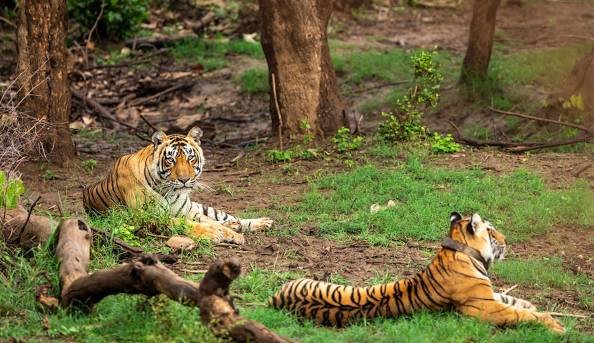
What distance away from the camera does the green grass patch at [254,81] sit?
15.0 meters

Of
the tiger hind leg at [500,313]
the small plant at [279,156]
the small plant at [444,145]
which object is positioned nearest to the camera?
the tiger hind leg at [500,313]

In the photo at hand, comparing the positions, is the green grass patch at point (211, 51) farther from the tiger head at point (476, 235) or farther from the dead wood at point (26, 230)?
the tiger head at point (476, 235)

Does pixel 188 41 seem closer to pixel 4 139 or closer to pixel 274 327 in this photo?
pixel 4 139

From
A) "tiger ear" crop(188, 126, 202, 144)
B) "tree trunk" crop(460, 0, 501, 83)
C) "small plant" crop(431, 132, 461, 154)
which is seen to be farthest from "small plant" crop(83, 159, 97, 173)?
"tree trunk" crop(460, 0, 501, 83)

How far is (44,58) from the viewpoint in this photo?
1048cm

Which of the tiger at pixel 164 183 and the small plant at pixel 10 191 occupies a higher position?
the small plant at pixel 10 191

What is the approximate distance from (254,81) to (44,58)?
16.6 feet

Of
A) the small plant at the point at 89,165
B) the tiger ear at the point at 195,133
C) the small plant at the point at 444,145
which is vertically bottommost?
the small plant at the point at 89,165

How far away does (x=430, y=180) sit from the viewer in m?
9.90

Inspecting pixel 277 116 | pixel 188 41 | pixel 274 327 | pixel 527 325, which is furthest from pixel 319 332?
pixel 188 41

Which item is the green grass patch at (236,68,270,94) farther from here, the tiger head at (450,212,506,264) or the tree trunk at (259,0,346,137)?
the tiger head at (450,212,506,264)

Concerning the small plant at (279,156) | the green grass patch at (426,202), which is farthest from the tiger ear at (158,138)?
the small plant at (279,156)

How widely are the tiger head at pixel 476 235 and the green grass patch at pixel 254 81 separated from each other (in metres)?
8.83

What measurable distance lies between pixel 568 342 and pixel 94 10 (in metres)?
12.5
